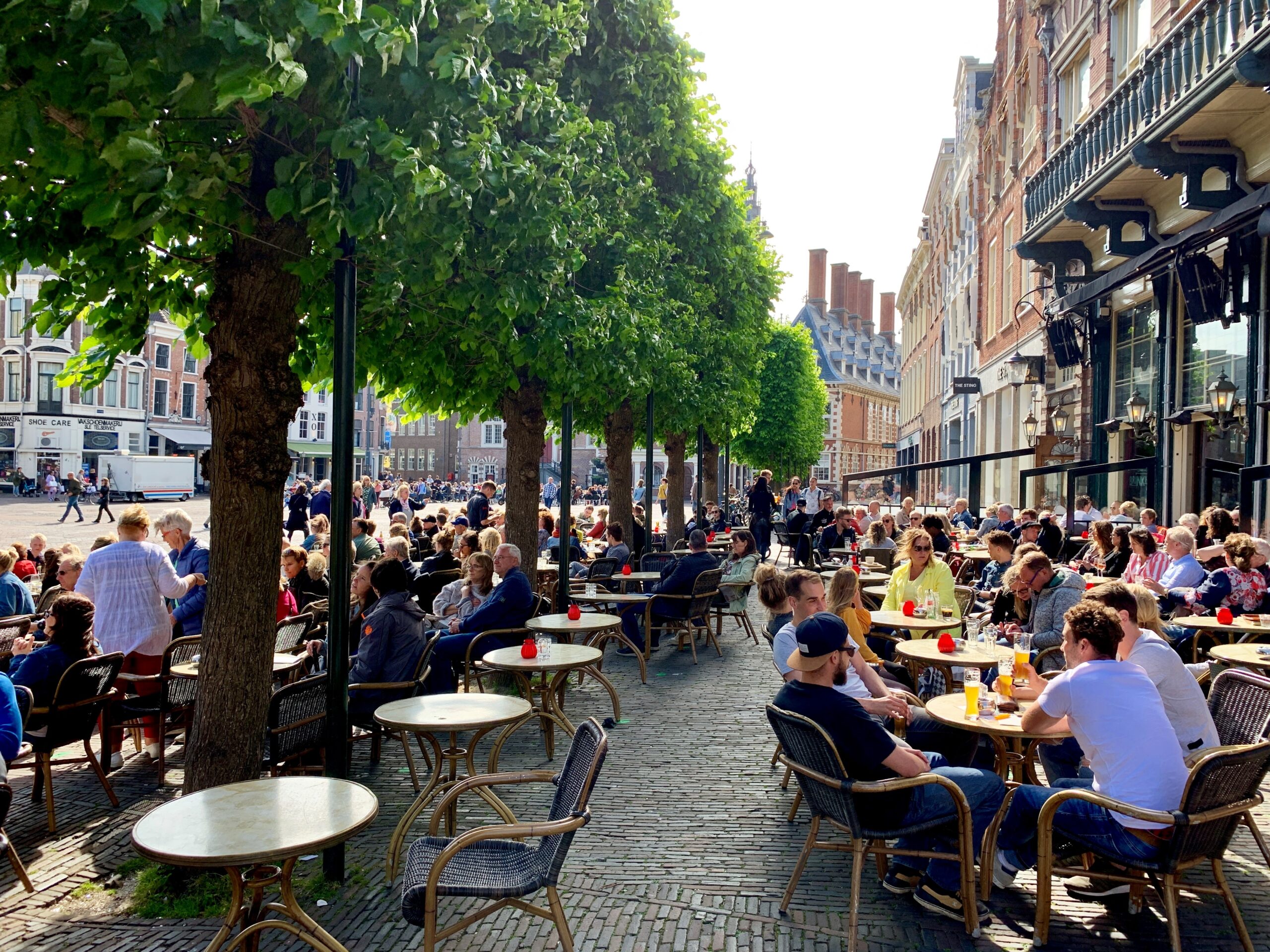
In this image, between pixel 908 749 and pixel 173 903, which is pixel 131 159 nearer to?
pixel 173 903

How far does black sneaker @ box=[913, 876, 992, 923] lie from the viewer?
422cm

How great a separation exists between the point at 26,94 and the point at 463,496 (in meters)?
61.2

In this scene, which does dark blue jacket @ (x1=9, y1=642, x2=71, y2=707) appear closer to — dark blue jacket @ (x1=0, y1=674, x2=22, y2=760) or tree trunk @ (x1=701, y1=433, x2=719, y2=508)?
dark blue jacket @ (x1=0, y1=674, x2=22, y2=760)

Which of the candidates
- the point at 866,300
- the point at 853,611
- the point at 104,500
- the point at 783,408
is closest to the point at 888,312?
the point at 866,300

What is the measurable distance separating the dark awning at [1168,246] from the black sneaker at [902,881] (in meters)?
9.09

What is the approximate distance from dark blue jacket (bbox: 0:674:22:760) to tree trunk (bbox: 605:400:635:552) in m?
11.7

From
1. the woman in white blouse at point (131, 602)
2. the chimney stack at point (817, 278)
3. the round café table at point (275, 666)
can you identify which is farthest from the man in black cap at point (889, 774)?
the chimney stack at point (817, 278)

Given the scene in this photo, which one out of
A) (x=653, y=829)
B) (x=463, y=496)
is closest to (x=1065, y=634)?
(x=653, y=829)

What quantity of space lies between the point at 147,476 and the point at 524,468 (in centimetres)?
4086

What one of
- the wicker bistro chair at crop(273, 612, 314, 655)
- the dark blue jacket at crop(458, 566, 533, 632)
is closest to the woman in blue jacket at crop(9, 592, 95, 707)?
the wicker bistro chair at crop(273, 612, 314, 655)

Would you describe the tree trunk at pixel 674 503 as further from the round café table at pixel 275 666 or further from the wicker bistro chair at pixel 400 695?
the wicker bistro chair at pixel 400 695

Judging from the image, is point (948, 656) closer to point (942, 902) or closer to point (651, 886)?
point (942, 902)

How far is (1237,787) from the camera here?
12.8 ft

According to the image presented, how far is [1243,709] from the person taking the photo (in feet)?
16.0
